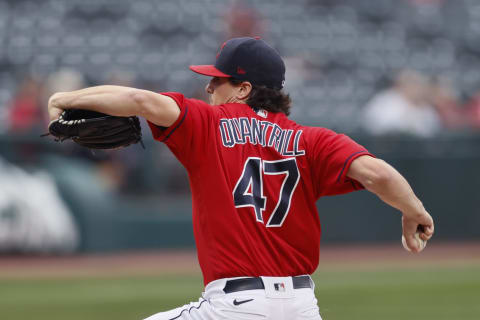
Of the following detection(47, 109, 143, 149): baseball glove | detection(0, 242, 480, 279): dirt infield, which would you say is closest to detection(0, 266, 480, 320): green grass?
detection(0, 242, 480, 279): dirt infield

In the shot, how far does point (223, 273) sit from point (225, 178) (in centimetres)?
39

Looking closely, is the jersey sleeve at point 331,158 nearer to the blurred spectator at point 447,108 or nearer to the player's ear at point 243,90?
the player's ear at point 243,90

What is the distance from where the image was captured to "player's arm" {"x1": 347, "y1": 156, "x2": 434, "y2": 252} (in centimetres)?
327

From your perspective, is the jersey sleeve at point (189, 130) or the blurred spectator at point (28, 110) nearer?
the jersey sleeve at point (189, 130)

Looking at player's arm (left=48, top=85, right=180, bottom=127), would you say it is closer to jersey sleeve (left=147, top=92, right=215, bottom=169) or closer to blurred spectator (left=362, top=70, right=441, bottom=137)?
jersey sleeve (left=147, top=92, right=215, bottom=169)

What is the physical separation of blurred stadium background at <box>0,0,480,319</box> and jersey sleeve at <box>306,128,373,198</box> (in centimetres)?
367

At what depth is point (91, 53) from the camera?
48.5 feet

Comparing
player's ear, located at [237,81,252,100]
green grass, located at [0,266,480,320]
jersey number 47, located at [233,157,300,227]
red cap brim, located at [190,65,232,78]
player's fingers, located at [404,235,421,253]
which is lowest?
green grass, located at [0,266,480,320]

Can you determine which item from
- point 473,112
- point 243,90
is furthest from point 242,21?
point 243,90

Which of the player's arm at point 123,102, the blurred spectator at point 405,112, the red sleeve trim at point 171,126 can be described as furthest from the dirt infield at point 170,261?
the player's arm at point 123,102

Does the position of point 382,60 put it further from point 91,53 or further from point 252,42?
point 252,42

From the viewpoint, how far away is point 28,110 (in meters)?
11.5

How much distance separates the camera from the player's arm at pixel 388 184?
3271 millimetres

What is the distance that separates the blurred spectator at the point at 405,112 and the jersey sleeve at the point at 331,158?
28.5ft
